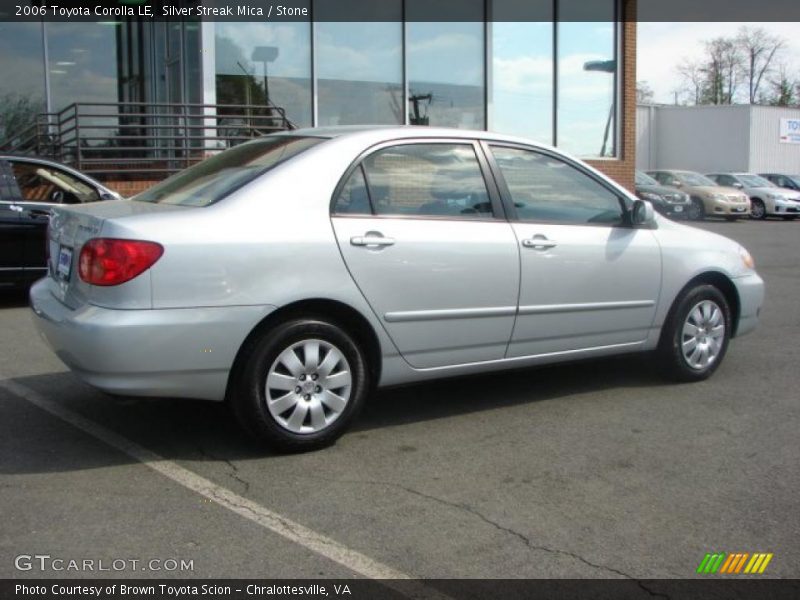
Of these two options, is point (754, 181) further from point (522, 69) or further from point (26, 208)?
Result: point (26, 208)

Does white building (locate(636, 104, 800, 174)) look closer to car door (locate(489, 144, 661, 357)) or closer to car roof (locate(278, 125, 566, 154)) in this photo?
car door (locate(489, 144, 661, 357))

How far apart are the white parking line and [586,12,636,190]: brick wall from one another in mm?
15104

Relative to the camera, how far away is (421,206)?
15.8 feet

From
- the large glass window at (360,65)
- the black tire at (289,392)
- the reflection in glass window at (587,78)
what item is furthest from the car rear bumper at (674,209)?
the black tire at (289,392)

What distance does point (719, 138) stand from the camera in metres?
36.9

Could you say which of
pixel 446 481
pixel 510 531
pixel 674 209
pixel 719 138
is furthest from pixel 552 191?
pixel 719 138

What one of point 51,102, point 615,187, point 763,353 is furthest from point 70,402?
point 51,102

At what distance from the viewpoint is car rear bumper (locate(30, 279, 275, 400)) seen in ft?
13.0

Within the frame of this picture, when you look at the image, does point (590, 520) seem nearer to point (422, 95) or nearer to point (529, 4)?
point (422, 95)

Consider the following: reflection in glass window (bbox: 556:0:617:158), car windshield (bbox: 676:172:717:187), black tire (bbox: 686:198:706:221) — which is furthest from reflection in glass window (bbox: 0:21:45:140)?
car windshield (bbox: 676:172:717:187)

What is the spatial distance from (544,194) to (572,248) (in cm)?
38

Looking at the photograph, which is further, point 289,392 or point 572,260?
point 572,260

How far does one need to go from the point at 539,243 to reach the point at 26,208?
228 inches

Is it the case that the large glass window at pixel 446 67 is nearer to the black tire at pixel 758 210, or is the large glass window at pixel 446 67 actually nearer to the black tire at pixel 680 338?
the black tire at pixel 680 338
